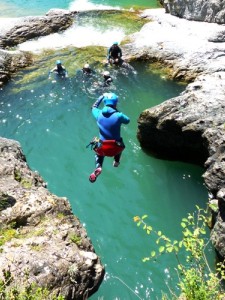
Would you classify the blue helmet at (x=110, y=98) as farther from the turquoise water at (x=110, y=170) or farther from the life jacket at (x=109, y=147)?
the turquoise water at (x=110, y=170)

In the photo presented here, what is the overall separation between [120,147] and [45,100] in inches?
358

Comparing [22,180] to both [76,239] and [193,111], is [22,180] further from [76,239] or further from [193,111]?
[193,111]

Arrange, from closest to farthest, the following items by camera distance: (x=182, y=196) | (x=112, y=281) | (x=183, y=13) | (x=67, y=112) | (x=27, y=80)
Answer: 1. (x=112, y=281)
2. (x=182, y=196)
3. (x=67, y=112)
4. (x=27, y=80)
5. (x=183, y=13)

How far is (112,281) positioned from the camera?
389 inches

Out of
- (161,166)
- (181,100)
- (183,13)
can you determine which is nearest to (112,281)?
(161,166)

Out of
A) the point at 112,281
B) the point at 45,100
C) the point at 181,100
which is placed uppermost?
the point at 181,100

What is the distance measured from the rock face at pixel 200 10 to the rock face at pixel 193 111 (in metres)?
0.91

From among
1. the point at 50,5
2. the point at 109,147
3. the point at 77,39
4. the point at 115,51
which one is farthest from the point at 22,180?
the point at 50,5

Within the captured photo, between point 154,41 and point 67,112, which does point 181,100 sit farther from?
point 154,41

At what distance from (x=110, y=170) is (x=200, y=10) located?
15512mm

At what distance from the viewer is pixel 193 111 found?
13133mm

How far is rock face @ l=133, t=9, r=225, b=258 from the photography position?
1041cm

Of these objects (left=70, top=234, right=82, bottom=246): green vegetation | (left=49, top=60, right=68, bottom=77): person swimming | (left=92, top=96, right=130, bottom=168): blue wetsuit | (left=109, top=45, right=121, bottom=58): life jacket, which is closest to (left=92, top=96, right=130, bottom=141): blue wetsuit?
(left=92, top=96, right=130, bottom=168): blue wetsuit

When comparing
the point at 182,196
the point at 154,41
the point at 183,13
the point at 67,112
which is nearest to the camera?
the point at 182,196
